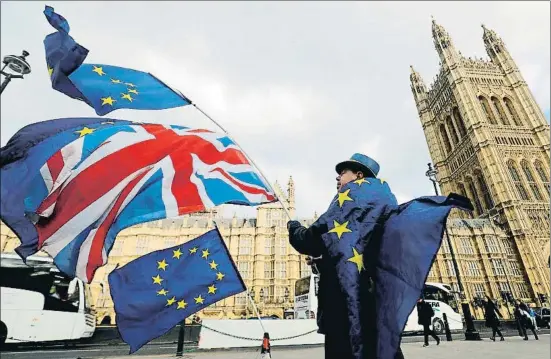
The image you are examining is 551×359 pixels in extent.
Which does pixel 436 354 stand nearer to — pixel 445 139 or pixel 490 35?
pixel 445 139

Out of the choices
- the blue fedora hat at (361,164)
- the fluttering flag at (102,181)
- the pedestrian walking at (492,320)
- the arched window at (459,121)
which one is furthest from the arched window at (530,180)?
the blue fedora hat at (361,164)

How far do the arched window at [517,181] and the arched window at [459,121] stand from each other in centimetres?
929

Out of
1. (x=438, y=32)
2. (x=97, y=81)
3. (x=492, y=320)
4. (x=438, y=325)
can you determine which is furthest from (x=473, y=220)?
(x=97, y=81)

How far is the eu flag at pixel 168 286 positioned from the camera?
4.20 meters

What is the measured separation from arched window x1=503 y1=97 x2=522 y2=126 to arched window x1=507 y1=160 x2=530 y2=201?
9.14 m

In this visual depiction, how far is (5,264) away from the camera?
11031mm

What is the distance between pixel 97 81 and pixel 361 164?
434 centimetres

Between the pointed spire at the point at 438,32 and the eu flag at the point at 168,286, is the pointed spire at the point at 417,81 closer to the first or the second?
the pointed spire at the point at 438,32

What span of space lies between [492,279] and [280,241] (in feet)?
95.6

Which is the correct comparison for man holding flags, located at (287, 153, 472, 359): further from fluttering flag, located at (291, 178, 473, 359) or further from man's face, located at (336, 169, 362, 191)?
man's face, located at (336, 169, 362, 191)

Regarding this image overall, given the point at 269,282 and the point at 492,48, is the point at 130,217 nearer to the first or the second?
the point at 269,282

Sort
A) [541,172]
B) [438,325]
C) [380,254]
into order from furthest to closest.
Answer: [541,172], [438,325], [380,254]

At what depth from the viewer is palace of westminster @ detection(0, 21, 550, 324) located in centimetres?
4025

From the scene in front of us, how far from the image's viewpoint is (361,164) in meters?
2.99
